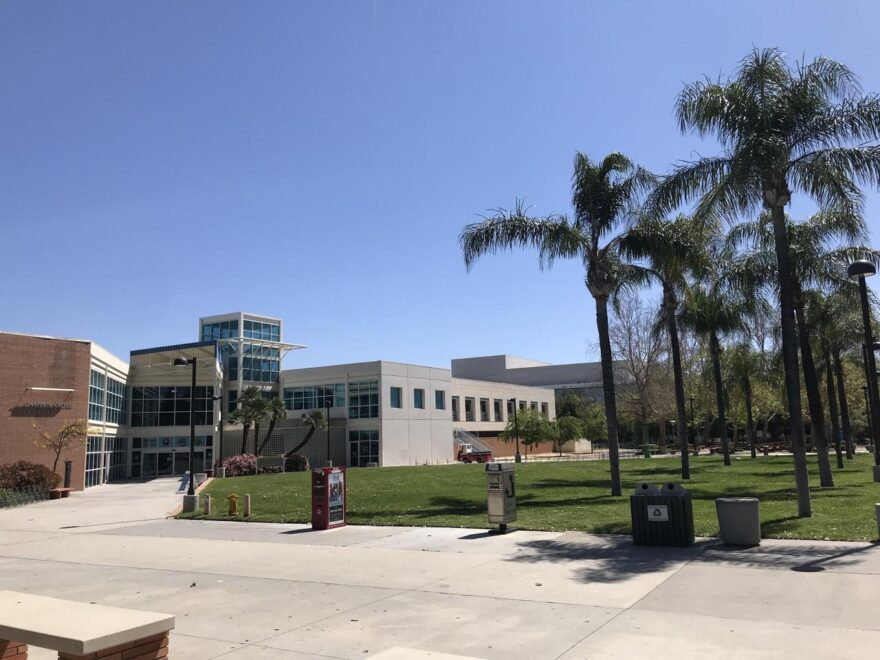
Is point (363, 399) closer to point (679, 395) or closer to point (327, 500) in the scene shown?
point (679, 395)

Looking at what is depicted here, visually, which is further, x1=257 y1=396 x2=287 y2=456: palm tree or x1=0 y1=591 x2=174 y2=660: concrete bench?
x1=257 y1=396 x2=287 y2=456: palm tree

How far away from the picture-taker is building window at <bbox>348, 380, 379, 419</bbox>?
58312 mm

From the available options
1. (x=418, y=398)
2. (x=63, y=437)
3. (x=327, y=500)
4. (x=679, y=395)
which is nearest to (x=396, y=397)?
(x=418, y=398)

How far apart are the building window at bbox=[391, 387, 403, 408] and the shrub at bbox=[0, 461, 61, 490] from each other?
30840 mm

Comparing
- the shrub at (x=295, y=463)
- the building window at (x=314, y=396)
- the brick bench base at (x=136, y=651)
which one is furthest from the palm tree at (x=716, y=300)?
the building window at (x=314, y=396)

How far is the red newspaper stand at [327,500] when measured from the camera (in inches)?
629

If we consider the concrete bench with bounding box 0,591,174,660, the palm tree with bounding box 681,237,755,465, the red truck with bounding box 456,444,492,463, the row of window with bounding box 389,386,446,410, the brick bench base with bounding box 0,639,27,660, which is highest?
the palm tree with bounding box 681,237,755,465

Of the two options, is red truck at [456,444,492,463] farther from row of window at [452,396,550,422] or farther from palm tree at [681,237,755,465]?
palm tree at [681,237,755,465]

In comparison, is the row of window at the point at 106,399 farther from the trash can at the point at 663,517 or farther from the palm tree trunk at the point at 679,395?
the trash can at the point at 663,517

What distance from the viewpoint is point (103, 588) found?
1007 cm

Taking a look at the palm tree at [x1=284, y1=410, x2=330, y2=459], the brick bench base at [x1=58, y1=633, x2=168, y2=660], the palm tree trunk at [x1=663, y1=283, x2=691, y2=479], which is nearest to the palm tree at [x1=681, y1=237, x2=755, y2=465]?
the palm tree trunk at [x1=663, y1=283, x2=691, y2=479]

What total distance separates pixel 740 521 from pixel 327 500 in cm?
890

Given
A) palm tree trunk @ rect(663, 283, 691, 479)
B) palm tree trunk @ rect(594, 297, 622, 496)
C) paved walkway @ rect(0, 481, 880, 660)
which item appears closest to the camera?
paved walkway @ rect(0, 481, 880, 660)

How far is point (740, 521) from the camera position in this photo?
11.2 meters
